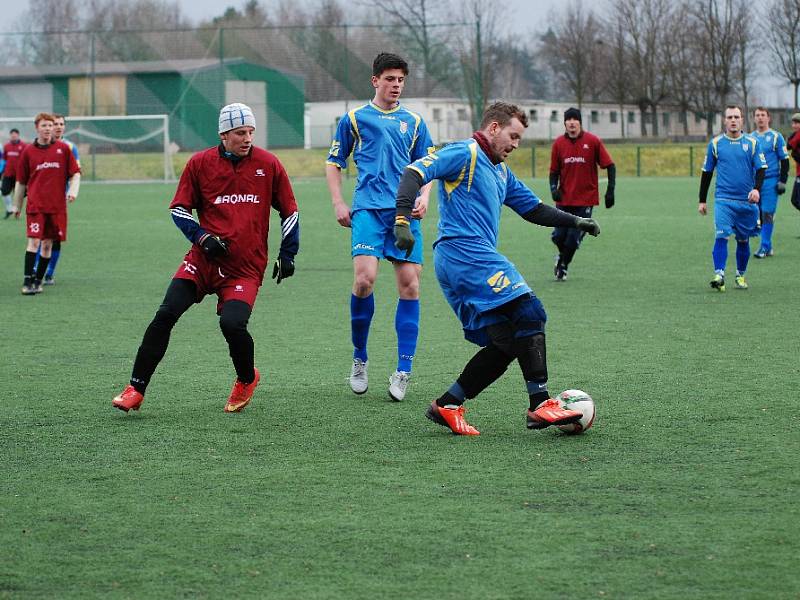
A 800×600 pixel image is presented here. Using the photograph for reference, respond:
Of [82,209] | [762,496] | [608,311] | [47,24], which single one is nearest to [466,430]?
[762,496]

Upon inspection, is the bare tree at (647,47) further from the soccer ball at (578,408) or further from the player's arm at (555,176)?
the soccer ball at (578,408)

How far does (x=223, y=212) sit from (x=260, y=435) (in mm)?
1317

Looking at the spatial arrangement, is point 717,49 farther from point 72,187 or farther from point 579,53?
point 72,187

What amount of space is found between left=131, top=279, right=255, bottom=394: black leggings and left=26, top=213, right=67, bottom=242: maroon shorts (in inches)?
282

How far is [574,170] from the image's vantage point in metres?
14.8

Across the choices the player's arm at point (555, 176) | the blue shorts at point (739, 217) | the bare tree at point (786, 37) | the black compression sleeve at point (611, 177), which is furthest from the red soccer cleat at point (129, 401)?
the bare tree at point (786, 37)

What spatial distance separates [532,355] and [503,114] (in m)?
1.21

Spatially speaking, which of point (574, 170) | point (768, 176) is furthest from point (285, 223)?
point (768, 176)

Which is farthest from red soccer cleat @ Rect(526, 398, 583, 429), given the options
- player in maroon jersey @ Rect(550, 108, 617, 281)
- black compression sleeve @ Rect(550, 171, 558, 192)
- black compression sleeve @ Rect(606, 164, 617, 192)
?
black compression sleeve @ Rect(550, 171, 558, 192)

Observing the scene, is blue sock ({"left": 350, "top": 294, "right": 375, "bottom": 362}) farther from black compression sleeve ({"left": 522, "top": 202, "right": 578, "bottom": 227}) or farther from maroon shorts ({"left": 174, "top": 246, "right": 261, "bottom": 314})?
black compression sleeve ({"left": 522, "top": 202, "right": 578, "bottom": 227})

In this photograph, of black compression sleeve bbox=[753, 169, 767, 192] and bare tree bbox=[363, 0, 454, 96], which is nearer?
black compression sleeve bbox=[753, 169, 767, 192]

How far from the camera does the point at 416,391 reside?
7641mm

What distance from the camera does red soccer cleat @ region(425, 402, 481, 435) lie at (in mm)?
6297

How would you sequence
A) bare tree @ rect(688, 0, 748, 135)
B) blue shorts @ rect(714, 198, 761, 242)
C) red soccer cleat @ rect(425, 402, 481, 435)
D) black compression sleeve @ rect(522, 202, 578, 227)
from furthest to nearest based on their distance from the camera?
bare tree @ rect(688, 0, 748, 135)
blue shorts @ rect(714, 198, 761, 242)
black compression sleeve @ rect(522, 202, 578, 227)
red soccer cleat @ rect(425, 402, 481, 435)
